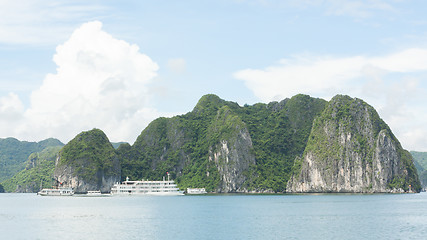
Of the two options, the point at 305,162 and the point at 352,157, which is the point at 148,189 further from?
the point at 352,157

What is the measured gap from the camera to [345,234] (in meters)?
51.8

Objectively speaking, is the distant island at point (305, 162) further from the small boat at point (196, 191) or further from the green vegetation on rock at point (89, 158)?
the small boat at point (196, 191)

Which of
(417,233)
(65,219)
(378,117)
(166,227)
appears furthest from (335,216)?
(378,117)

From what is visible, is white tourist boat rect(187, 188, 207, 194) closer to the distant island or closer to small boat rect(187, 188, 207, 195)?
small boat rect(187, 188, 207, 195)

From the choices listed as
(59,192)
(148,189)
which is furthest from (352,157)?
(59,192)

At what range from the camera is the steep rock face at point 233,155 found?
183m

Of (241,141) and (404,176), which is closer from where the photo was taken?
(404,176)

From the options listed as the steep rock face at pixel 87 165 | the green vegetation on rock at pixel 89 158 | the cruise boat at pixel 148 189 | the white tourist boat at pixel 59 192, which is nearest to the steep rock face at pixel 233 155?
the cruise boat at pixel 148 189

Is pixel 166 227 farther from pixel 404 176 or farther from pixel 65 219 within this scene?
pixel 404 176

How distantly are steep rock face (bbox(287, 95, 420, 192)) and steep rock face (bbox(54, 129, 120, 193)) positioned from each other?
7255 cm

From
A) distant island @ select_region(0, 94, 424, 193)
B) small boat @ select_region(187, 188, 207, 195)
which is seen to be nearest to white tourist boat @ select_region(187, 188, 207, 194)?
small boat @ select_region(187, 188, 207, 195)

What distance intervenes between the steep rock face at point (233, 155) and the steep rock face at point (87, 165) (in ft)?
142

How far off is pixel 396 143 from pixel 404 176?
40.8 feet

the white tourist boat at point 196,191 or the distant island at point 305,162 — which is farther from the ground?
the distant island at point 305,162
